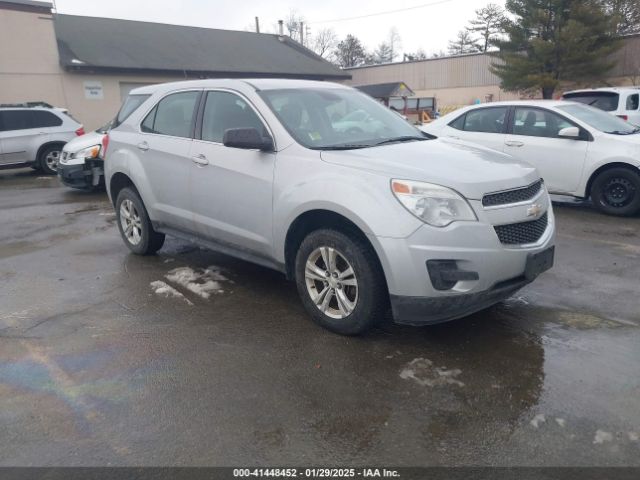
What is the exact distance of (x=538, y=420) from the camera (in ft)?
9.39

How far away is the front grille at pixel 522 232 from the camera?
11.6ft

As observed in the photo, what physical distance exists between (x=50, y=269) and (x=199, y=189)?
7.20ft

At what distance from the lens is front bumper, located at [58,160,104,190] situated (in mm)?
10016

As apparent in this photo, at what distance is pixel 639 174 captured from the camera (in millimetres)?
7199

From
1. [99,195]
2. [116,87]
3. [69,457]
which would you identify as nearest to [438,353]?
[69,457]

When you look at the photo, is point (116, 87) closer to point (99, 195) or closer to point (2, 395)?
point (99, 195)

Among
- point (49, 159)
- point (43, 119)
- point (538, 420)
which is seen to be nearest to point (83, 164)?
point (49, 159)

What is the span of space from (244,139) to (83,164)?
7.21m

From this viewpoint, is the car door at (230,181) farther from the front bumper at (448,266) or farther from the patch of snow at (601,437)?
the patch of snow at (601,437)

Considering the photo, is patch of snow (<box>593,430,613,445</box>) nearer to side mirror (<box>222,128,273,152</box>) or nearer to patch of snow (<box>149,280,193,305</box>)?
side mirror (<box>222,128,273,152</box>)

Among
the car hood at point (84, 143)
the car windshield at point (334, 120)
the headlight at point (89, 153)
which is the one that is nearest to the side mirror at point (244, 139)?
the car windshield at point (334, 120)

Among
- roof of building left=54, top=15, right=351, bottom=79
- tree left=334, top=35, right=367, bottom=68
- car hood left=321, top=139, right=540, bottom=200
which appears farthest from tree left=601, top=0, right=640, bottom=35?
tree left=334, top=35, right=367, bottom=68

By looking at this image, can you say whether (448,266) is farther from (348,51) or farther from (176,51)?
(348,51)

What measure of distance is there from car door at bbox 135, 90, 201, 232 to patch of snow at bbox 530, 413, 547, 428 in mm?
3361
